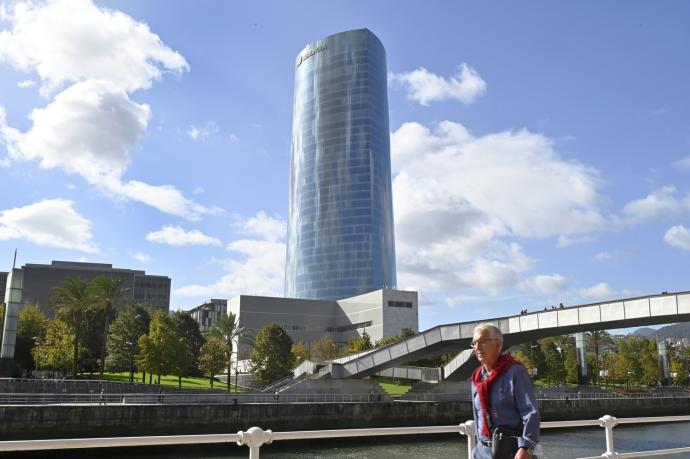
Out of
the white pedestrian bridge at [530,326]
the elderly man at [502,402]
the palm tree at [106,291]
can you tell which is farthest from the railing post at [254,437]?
the palm tree at [106,291]

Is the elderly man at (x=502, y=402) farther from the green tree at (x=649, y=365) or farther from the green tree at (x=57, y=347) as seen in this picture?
the green tree at (x=649, y=365)

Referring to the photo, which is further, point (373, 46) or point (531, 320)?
point (373, 46)

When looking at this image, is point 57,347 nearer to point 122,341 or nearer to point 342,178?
point 122,341

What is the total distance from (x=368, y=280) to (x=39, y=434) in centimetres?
12741

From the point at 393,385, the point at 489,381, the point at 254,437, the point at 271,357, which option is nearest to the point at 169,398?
the point at 271,357

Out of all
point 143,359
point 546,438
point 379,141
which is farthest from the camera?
point 379,141

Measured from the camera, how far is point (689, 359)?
121 meters

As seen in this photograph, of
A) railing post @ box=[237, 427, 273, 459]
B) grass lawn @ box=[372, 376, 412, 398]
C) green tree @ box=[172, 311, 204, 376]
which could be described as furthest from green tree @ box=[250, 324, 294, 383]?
railing post @ box=[237, 427, 273, 459]

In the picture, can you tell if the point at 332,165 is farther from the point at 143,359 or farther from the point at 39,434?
the point at 39,434

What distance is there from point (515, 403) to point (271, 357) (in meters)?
67.1

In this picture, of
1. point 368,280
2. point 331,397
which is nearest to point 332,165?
point 368,280

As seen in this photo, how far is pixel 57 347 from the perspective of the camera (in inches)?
2591

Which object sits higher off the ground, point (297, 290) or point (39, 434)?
point (297, 290)

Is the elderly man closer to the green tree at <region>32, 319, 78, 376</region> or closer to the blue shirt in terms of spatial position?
the blue shirt
